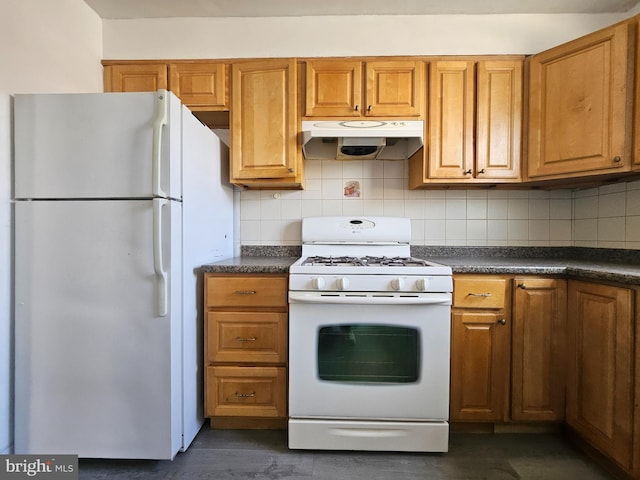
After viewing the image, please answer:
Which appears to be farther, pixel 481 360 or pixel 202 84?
pixel 202 84

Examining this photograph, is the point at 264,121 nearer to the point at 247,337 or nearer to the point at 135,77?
the point at 135,77

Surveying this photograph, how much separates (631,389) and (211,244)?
2088 mm

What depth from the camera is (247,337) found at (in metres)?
1.62

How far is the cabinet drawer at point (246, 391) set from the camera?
1.63 metres

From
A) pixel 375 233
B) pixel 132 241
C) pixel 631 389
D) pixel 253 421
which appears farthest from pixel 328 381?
pixel 631 389

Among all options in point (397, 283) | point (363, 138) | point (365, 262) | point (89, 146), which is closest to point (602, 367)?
point (397, 283)

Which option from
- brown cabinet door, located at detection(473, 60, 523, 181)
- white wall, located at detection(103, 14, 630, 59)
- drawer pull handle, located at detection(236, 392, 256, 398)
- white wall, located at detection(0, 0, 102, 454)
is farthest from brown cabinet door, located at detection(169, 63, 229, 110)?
drawer pull handle, located at detection(236, 392, 256, 398)

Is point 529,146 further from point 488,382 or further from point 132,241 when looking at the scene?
point 132,241

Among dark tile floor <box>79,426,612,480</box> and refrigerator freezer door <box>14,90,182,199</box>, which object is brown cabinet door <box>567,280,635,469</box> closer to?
dark tile floor <box>79,426,612,480</box>

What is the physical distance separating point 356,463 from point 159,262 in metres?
A: 1.31

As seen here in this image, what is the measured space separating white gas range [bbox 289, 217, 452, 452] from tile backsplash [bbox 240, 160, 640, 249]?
73cm

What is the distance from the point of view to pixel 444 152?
1.88 m

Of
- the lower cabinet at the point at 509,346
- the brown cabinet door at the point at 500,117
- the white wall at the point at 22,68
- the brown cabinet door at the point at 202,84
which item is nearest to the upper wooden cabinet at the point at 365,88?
the brown cabinet door at the point at 500,117

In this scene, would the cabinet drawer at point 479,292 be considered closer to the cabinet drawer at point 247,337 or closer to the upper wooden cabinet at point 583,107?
the upper wooden cabinet at point 583,107
